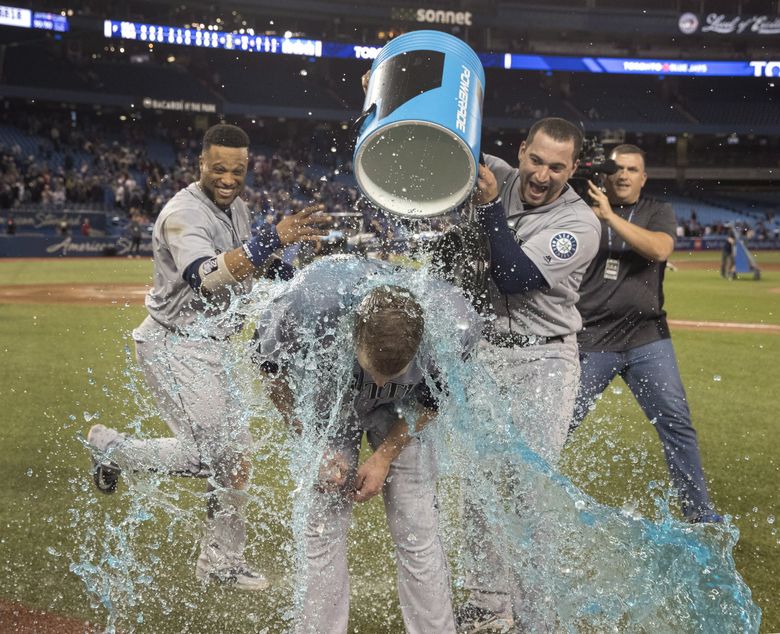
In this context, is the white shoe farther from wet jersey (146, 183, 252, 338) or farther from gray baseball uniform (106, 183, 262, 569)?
wet jersey (146, 183, 252, 338)

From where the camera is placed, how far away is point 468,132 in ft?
10.3

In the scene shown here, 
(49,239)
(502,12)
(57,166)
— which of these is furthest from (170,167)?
(502,12)

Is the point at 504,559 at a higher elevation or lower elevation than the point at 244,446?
lower

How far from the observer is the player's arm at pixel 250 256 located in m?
3.66

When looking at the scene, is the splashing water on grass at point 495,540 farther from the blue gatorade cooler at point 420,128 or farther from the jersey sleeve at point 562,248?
the jersey sleeve at point 562,248

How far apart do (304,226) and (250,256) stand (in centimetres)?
29

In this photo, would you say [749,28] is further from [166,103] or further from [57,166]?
[57,166]

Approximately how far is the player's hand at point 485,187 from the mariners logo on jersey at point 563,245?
50 centimetres

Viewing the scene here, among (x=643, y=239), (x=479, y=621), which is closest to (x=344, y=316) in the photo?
(x=479, y=621)

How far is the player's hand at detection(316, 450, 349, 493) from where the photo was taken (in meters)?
3.27

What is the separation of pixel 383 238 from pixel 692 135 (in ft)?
175

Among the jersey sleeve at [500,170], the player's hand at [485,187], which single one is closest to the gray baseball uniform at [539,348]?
the jersey sleeve at [500,170]

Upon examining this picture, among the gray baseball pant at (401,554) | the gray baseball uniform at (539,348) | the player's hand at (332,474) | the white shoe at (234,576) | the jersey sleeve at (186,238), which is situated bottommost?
the white shoe at (234,576)

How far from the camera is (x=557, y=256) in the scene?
384 centimetres
